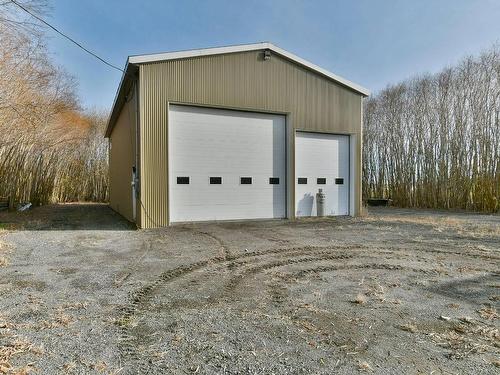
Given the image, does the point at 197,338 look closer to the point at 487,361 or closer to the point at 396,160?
the point at 487,361

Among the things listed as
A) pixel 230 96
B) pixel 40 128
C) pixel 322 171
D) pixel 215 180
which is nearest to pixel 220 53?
pixel 230 96

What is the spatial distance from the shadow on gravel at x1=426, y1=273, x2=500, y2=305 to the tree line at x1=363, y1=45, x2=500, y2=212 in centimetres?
1123

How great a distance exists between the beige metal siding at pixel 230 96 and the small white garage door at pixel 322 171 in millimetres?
396

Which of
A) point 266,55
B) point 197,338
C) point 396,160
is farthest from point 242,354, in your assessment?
point 396,160

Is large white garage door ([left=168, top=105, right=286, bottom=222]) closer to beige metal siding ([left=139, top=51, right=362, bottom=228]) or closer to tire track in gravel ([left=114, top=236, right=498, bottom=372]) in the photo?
beige metal siding ([left=139, top=51, right=362, bottom=228])

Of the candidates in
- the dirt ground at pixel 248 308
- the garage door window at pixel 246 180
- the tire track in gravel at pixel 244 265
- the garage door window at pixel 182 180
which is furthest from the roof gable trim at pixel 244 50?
the tire track in gravel at pixel 244 265

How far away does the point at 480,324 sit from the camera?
2.72 metres

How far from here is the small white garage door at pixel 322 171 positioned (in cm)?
1034

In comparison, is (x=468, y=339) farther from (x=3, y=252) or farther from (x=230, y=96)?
(x=230, y=96)

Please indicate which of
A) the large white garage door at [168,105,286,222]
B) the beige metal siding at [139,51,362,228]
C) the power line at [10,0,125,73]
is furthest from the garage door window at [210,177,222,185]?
the power line at [10,0,125,73]

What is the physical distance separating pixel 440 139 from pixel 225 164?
10933 mm

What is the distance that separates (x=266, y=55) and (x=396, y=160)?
34.3 ft

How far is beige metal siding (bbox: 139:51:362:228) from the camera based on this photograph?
8.12m

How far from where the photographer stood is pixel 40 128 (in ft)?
43.9
